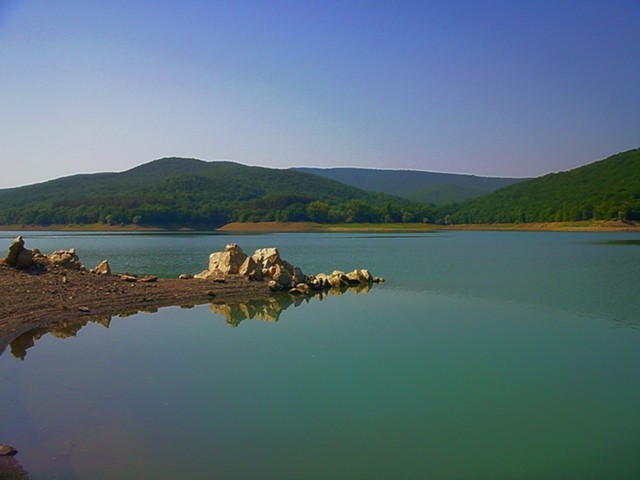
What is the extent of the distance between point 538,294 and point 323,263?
1651cm

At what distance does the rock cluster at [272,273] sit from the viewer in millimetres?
23797

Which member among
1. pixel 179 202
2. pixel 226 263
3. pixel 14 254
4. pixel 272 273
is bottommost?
pixel 272 273

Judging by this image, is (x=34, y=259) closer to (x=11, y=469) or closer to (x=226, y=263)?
(x=226, y=263)

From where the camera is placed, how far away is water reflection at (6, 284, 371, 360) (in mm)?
13703

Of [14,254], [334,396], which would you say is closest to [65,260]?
[14,254]

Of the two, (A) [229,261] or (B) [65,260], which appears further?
(A) [229,261]

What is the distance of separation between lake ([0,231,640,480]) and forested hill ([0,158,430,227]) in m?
109

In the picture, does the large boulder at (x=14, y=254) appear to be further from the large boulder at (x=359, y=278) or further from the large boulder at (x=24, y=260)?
the large boulder at (x=359, y=278)

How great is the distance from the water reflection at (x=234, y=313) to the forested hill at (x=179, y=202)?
334 feet

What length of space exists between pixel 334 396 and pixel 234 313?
31.5 feet

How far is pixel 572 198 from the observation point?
113875mm

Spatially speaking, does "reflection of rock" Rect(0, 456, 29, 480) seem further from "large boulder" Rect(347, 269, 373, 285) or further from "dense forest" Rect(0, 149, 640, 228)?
"dense forest" Rect(0, 149, 640, 228)

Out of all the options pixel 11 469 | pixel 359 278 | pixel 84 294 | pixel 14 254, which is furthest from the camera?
pixel 359 278

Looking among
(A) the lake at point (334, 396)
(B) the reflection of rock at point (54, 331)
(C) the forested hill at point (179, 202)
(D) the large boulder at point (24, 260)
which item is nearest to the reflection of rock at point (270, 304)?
(A) the lake at point (334, 396)
